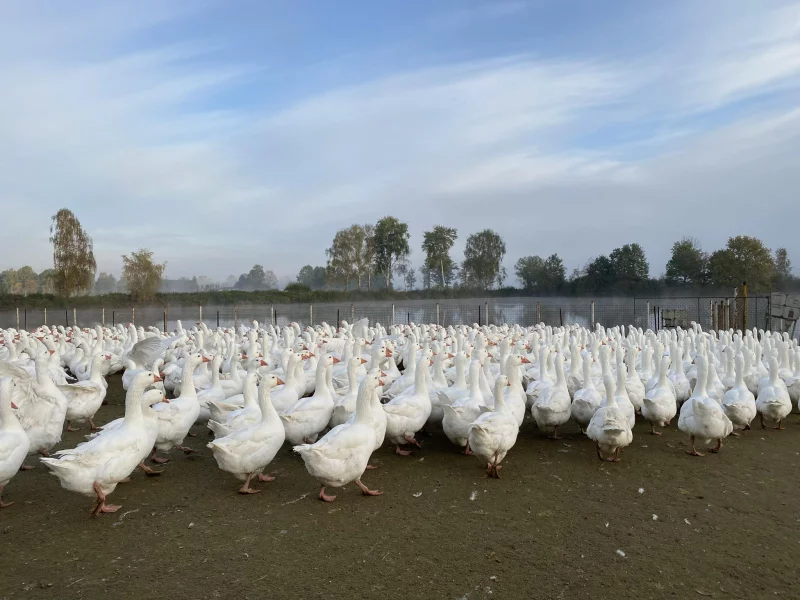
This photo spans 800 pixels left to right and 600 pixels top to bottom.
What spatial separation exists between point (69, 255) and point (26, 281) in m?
19.9

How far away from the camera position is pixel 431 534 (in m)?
4.77


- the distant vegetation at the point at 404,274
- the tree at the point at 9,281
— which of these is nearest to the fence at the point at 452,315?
the distant vegetation at the point at 404,274

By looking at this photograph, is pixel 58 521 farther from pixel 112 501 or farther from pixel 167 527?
pixel 167 527

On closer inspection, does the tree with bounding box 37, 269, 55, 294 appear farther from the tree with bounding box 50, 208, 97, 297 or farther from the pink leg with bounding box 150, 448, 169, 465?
the pink leg with bounding box 150, 448, 169, 465

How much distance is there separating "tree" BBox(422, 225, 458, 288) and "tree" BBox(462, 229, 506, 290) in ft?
24.6

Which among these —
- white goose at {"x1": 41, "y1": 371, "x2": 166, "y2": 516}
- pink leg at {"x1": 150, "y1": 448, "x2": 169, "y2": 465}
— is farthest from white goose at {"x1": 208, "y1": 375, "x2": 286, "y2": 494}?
pink leg at {"x1": 150, "y1": 448, "x2": 169, "y2": 465}

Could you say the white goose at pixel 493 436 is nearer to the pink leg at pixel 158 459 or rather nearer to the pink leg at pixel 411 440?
the pink leg at pixel 411 440

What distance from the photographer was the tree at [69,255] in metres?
40.5

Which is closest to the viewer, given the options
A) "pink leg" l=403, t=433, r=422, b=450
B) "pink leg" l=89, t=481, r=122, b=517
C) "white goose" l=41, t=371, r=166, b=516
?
"white goose" l=41, t=371, r=166, b=516

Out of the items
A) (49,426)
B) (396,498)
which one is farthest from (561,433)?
(49,426)

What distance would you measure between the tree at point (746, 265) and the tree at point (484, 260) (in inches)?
1291

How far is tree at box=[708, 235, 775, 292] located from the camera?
117 feet

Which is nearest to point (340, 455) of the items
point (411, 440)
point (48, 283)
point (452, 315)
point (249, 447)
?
point (249, 447)

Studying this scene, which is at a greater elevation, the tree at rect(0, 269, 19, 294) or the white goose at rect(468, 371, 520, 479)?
the tree at rect(0, 269, 19, 294)
